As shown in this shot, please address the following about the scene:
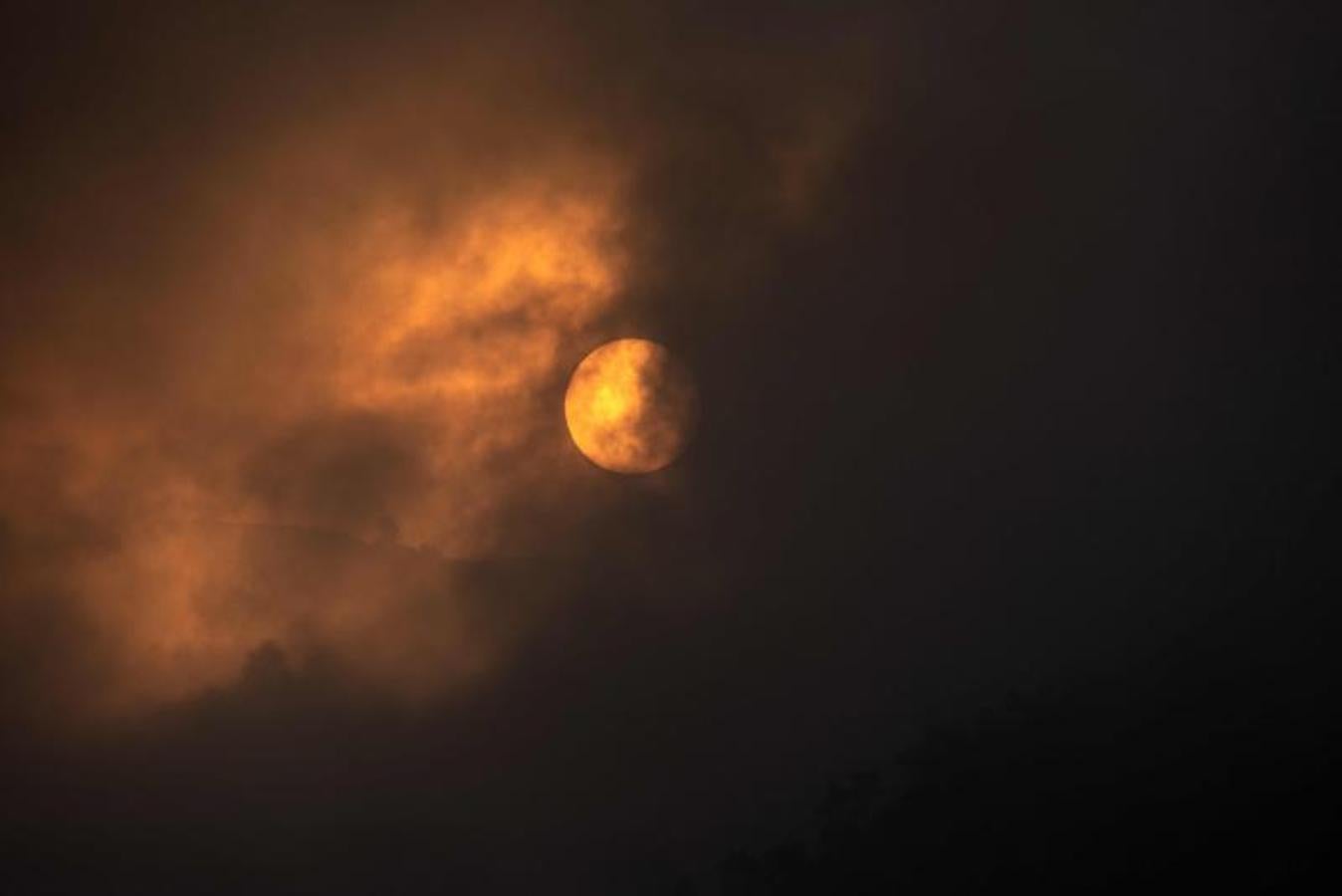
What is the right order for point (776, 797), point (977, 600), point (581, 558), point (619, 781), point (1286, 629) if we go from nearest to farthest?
point (1286, 629)
point (776, 797)
point (977, 600)
point (619, 781)
point (581, 558)

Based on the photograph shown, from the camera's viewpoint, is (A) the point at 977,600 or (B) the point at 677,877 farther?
(A) the point at 977,600

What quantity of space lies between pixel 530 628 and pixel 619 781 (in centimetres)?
972

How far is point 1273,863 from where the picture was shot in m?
24.9

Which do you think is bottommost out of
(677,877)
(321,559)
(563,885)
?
(677,877)

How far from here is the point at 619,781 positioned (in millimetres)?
43094

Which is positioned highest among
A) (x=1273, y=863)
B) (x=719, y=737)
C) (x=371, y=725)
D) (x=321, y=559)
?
(x=321, y=559)

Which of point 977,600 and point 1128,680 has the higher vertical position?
point 977,600

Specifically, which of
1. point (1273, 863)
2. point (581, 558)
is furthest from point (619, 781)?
point (1273, 863)

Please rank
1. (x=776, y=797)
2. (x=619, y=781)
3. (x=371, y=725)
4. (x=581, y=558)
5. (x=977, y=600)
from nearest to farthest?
(x=776, y=797)
(x=977, y=600)
(x=619, y=781)
(x=371, y=725)
(x=581, y=558)

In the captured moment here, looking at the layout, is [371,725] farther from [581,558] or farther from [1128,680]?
[1128,680]

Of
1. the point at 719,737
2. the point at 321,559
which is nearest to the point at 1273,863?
the point at 719,737

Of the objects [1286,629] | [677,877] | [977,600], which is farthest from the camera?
[977,600]

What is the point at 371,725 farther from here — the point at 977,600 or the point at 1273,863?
the point at 1273,863

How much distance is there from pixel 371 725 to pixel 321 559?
10.6 meters
